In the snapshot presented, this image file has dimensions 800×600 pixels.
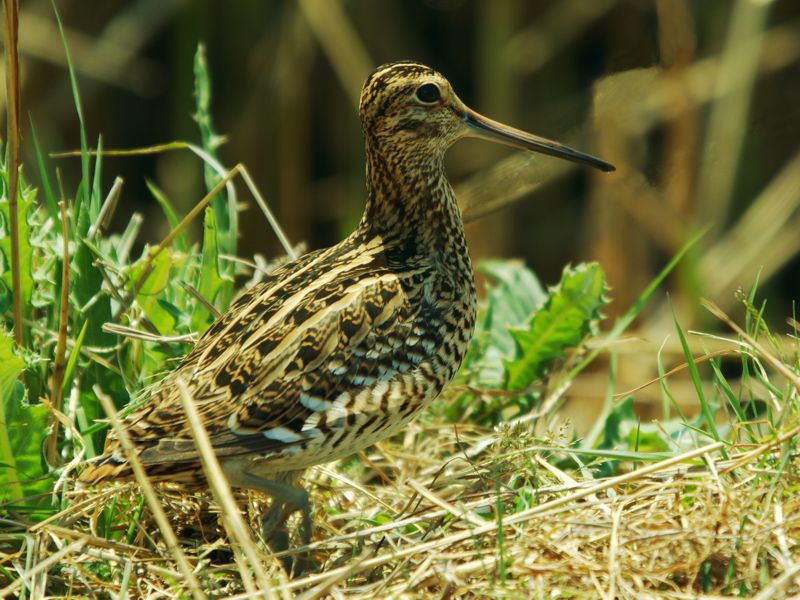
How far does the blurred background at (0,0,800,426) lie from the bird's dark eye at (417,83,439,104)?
2818 millimetres

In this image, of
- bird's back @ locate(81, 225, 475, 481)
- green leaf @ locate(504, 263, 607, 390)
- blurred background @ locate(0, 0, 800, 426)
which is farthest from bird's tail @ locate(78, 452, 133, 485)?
blurred background @ locate(0, 0, 800, 426)

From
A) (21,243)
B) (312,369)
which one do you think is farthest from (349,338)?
(21,243)

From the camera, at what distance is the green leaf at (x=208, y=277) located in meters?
3.26

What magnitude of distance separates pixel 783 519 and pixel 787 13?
16.3 ft

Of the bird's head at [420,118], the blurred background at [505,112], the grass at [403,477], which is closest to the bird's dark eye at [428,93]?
the bird's head at [420,118]

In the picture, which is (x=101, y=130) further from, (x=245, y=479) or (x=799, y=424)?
(x=799, y=424)

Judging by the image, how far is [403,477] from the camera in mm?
3180

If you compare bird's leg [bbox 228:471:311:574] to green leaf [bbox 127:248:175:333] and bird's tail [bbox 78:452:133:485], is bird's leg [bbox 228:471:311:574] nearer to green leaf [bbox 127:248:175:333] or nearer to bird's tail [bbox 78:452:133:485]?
bird's tail [bbox 78:452:133:485]

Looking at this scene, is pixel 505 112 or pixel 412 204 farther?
pixel 505 112

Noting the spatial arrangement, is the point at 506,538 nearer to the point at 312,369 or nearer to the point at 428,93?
the point at 312,369

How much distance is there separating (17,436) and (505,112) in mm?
4326

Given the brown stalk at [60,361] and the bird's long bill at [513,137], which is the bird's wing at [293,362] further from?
the bird's long bill at [513,137]

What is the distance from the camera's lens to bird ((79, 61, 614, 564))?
2.66 metres

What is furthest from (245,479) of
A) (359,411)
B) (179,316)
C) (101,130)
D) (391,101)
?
(101,130)
